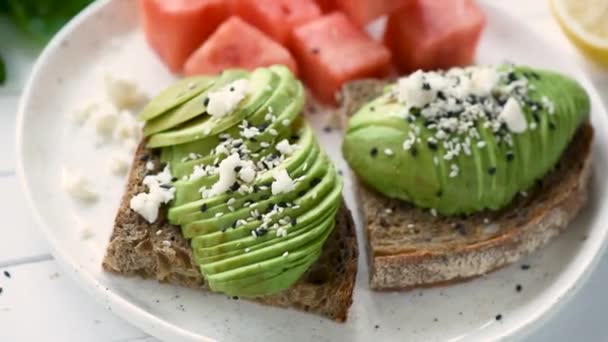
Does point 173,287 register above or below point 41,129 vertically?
below

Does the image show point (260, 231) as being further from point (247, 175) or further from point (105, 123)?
point (105, 123)

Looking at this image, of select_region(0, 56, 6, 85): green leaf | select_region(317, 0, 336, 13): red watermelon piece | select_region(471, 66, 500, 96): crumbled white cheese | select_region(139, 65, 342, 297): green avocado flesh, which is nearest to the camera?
select_region(139, 65, 342, 297): green avocado flesh

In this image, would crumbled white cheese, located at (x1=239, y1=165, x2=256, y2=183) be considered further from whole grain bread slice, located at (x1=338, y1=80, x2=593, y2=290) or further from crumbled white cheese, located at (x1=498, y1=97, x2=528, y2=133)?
crumbled white cheese, located at (x1=498, y1=97, x2=528, y2=133)

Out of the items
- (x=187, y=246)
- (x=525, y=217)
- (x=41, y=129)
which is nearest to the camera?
(x=187, y=246)

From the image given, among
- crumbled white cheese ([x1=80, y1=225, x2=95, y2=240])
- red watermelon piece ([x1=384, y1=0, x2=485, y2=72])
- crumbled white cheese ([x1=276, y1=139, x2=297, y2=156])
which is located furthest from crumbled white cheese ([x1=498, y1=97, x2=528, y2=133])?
crumbled white cheese ([x1=80, y1=225, x2=95, y2=240])

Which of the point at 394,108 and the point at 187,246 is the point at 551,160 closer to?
the point at 394,108

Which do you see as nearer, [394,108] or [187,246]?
[187,246]

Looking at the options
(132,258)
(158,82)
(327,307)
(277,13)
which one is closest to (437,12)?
(277,13)
